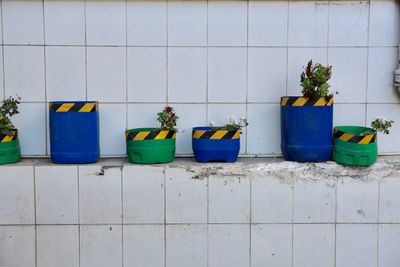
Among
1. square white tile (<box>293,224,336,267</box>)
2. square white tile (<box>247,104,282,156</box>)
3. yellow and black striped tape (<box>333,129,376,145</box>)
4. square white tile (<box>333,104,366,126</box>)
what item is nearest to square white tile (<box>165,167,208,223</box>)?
square white tile (<box>247,104,282,156</box>)

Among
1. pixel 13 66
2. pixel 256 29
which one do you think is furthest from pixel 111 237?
pixel 256 29

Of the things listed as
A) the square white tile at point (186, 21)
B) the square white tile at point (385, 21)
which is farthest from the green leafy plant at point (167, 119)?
the square white tile at point (385, 21)

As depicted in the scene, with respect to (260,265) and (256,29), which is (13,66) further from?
(260,265)

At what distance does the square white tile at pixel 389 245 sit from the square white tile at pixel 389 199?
0.07 meters

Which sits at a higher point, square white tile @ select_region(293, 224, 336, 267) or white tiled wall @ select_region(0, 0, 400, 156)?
white tiled wall @ select_region(0, 0, 400, 156)

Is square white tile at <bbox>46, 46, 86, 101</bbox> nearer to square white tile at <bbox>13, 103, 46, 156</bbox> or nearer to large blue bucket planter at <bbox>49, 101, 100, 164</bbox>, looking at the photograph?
square white tile at <bbox>13, 103, 46, 156</bbox>

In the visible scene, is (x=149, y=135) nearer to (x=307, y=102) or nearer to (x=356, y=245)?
(x=307, y=102)

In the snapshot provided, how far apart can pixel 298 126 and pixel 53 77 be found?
5.84 feet

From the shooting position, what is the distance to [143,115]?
148 inches

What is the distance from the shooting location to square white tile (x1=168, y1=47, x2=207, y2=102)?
374 centimetres

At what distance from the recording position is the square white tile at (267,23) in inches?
147

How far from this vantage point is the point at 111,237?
3.52 metres

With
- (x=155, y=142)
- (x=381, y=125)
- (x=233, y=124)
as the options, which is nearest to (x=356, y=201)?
(x=381, y=125)

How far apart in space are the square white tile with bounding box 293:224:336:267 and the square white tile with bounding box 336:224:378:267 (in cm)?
5
